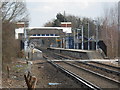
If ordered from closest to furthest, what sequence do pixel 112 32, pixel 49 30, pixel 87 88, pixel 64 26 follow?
pixel 87 88
pixel 112 32
pixel 49 30
pixel 64 26

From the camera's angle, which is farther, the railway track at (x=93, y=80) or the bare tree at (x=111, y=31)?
the bare tree at (x=111, y=31)

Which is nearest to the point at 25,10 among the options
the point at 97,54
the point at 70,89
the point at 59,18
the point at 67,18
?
the point at 97,54

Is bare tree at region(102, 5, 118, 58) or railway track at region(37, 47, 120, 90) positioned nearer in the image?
railway track at region(37, 47, 120, 90)

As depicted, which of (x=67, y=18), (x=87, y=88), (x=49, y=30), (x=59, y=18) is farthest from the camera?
(x=67, y=18)

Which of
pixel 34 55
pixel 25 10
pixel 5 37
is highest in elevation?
pixel 25 10

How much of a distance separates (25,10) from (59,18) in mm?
58452

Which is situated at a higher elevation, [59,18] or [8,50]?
[59,18]

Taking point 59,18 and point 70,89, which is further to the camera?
point 59,18

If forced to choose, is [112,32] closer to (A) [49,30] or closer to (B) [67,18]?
(A) [49,30]

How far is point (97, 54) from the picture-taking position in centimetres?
3994

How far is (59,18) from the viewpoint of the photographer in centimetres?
9594

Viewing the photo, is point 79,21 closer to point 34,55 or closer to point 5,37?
point 34,55

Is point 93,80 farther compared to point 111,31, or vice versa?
point 111,31

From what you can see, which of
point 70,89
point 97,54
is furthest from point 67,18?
point 70,89
